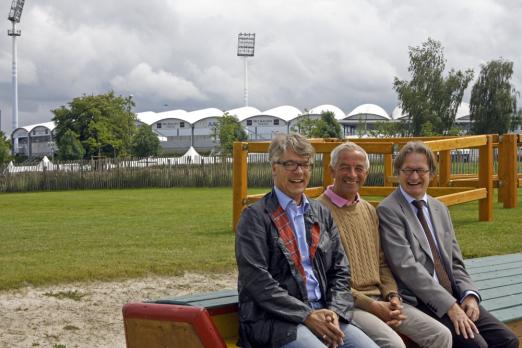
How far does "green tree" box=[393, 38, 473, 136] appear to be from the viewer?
58.8 metres

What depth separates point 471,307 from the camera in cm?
429

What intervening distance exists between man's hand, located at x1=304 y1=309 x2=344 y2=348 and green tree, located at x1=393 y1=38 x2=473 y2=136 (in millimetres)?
56180

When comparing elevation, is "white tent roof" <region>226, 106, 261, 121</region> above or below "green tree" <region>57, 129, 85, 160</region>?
above

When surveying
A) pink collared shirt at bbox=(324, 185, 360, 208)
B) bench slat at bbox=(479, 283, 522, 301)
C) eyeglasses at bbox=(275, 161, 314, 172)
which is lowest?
bench slat at bbox=(479, 283, 522, 301)

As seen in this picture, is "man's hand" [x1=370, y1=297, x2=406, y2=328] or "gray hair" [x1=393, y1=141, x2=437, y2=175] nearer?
"man's hand" [x1=370, y1=297, x2=406, y2=328]

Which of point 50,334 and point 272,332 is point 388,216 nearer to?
point 272,332

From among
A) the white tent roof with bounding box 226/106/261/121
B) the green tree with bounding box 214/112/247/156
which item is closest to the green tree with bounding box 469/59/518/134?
the green tree with bounding box 214/112/247/156

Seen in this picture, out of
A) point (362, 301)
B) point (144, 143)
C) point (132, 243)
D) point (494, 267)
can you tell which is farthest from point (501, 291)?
point (144, 143)

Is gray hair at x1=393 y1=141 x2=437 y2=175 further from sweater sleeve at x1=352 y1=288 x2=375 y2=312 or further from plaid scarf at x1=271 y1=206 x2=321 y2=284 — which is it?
plaid scarf at x1=271 y1=206 x2=321 y2=284

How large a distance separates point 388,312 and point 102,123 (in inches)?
2337

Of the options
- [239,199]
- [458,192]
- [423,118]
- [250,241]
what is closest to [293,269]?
[250,241]

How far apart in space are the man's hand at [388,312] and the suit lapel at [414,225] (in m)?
0.49

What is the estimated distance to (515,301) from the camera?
15.4 feet

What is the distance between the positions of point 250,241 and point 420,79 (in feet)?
188
